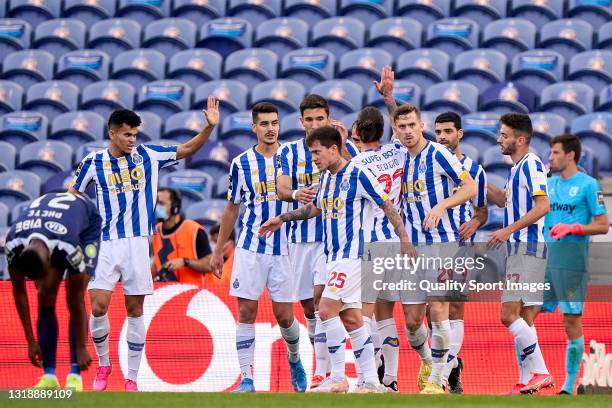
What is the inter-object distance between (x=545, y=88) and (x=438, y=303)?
24.5 ft

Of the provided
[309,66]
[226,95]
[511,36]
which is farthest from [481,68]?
[226,95]

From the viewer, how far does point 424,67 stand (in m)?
16.2

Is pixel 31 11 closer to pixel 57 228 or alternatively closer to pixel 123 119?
pixel 123 119

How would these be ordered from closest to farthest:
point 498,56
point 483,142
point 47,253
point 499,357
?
1. point 47,253
2. point 499,357
3. point 483,142
4. point 498,56

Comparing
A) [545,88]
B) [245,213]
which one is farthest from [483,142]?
[245,213]

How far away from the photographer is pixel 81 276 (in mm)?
7551

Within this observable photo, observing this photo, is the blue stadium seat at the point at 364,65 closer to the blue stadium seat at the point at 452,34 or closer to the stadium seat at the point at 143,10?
the blue stadium seat at the point at 452,34

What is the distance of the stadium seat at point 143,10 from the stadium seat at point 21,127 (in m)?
3.02

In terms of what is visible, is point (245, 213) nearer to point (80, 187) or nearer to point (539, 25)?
point (80, 187)

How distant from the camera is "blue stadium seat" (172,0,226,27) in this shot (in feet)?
60.1

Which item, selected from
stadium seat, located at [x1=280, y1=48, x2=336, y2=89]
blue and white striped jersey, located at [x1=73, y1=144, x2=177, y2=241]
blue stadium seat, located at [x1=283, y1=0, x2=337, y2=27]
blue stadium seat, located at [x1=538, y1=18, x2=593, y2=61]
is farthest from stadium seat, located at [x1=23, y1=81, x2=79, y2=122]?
blue and white striped jersey, located at [x1=73, y1=144, x2=177, y2=241]

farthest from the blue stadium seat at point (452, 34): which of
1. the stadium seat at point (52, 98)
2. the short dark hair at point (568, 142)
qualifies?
the short dark hair at point (568, 142)

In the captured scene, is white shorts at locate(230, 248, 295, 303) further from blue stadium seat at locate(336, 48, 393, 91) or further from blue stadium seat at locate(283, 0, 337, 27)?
blue stadium seat at locate(283, 0, 337, 27)

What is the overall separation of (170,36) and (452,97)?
15.9 ft
